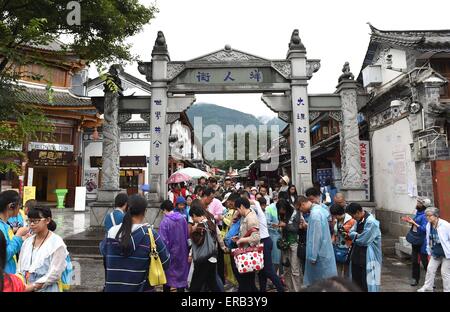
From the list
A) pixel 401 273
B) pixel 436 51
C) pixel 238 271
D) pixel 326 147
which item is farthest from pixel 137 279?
pixel 326 147

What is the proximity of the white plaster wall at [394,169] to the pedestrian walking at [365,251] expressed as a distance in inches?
255

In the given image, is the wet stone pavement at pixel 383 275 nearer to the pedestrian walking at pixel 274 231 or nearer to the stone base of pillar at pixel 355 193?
the pedestrian walking at pixel 274 231

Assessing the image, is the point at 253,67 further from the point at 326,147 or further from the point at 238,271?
the point at 238,271

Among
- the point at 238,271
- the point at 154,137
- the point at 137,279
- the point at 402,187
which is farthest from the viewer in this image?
the point at 154,137

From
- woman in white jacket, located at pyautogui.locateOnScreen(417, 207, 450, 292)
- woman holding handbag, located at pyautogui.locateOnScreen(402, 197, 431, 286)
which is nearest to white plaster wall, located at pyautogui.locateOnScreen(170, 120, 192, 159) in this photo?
woman holding handbag, located at pyautogui.locateOnScreen(402, 197, 431, 286)

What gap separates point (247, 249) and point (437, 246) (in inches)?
147

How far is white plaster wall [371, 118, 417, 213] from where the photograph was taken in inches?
396

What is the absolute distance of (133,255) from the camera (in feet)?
10.5

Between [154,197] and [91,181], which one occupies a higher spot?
[91,181]

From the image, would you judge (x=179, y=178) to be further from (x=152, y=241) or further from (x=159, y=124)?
(x=152, y=241)

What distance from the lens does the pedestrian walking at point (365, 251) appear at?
4.32 metres

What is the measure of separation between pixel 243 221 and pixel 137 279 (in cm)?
210

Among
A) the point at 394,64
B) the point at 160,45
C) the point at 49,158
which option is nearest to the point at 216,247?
the point at 160,45

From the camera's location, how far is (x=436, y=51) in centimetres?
941
